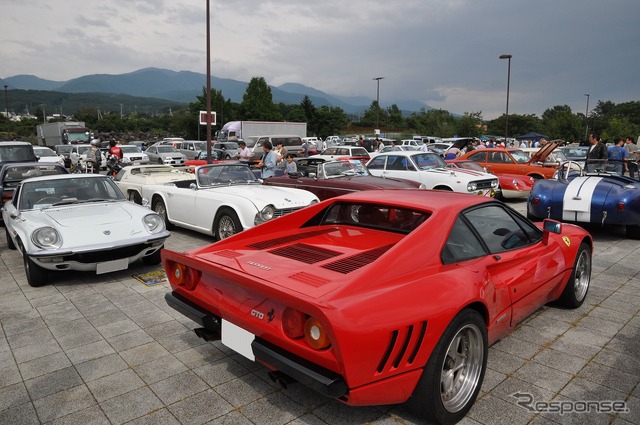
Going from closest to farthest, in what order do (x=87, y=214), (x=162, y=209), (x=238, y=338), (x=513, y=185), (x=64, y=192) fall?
(x=238, y=338)
(x=87, y=214)
(x=64, y=192)
(x=162, y=209)
(x=513, y=185)

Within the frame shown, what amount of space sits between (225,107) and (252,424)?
219 ft

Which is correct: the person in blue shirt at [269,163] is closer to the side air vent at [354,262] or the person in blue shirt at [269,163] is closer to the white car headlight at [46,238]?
the white car headlight at [46,238]

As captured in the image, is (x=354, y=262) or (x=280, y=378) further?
(x=354, y=262)

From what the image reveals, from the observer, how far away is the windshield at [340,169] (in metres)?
10.0

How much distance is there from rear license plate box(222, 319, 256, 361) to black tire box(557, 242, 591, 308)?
3.23 metres

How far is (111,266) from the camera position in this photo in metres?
5.34

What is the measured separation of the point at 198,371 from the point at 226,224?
4.10 m

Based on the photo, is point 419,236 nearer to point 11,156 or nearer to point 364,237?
point 364,237

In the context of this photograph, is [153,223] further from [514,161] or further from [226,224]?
[514,161]

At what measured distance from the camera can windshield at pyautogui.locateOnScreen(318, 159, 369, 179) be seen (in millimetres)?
10009

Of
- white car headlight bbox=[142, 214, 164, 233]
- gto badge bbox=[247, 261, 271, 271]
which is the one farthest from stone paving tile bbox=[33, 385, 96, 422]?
white car headlight bbox=[142, 214, 164, 233]

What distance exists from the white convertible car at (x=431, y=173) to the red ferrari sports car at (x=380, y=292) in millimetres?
7207

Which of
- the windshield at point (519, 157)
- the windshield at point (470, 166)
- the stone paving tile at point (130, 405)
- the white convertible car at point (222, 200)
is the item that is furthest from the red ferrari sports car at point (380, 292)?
the windshield at point (519, 157)

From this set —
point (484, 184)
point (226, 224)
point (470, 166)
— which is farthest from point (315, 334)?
point (470, 166)
